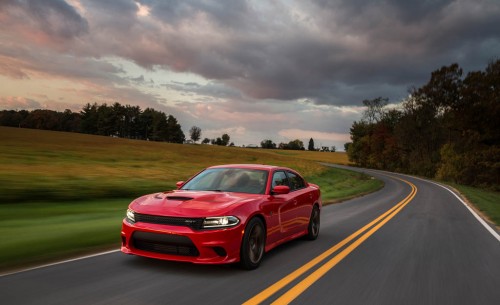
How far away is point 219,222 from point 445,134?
78647mm

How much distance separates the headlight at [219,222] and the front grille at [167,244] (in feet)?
1.02

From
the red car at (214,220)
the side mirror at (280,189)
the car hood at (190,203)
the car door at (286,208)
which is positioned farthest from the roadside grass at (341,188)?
the car hood at (190,203)

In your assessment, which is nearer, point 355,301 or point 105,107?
point 355,301

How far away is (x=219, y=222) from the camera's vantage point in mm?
5910

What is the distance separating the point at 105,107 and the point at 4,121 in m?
29.0

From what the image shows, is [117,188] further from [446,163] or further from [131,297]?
[446,163]

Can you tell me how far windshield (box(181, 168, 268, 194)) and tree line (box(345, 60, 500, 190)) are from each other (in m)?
51.3

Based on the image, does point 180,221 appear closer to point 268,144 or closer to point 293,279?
point 293,279

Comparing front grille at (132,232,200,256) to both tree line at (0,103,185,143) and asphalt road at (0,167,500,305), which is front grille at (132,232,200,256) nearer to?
asphalt road at (0,167,500,305)

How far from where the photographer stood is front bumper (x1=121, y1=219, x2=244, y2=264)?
225 inches

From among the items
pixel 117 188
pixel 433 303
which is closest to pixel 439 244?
pixel 433 303

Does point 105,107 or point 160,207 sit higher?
point 105,107

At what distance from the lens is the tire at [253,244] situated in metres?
6.14

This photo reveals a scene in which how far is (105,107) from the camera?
14600cm
